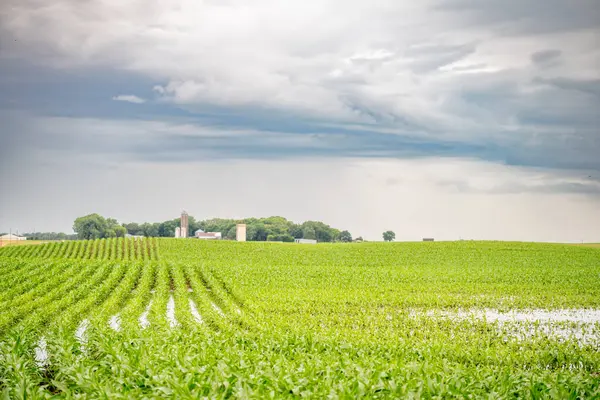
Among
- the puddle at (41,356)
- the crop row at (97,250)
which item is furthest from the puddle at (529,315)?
the crop row at (97,250)

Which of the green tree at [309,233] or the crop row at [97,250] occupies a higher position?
the green tree at [309,233]

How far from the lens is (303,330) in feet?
62.6

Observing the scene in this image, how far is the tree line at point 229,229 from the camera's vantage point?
150125 millimetres

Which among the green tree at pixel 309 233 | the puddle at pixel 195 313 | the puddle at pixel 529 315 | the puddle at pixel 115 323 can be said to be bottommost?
the puddle at pixel 529 315

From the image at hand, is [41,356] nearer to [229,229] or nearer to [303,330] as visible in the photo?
[303,330]

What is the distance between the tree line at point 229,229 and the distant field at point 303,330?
92.8 meters

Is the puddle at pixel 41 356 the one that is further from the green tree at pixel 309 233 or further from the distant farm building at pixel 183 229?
the green tree at pixel 309 233

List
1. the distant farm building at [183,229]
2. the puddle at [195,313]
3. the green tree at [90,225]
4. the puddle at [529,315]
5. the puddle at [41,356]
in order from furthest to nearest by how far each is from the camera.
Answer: the green tree at [90,225] → the distant farm building at [183,229] → the puddle at [529,315] → the puddle at [195,313] → the puddle at [41,356]

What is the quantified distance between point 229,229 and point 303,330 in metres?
144

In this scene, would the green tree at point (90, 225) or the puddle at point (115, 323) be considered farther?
the green tree at point (90, 225)

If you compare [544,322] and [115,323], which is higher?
[115,323]

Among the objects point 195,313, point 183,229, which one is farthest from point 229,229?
point 195,313

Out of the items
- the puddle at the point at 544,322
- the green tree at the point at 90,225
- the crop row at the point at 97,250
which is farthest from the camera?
the green tree at the point at 90,225

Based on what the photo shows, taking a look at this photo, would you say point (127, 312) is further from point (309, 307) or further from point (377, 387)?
point (377, 387)
